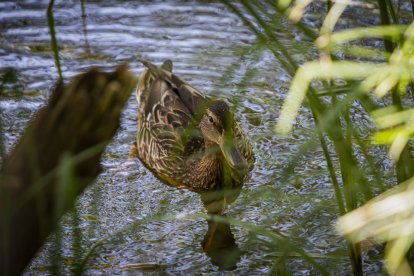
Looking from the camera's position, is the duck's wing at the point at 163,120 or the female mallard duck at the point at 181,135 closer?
the female mallard duck at the point at 181,135

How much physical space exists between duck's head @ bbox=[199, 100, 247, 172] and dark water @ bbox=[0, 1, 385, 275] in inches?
6.5

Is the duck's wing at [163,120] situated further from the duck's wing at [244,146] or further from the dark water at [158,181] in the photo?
the duck's wing at [244,146]

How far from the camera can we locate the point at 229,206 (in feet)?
17.8

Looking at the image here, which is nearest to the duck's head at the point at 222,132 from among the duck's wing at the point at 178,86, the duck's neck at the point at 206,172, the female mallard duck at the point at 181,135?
the female mallard duck at the point at 181,135

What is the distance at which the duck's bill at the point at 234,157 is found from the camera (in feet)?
19.1

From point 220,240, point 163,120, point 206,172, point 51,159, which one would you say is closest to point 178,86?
point 163,120

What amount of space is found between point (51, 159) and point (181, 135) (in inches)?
146

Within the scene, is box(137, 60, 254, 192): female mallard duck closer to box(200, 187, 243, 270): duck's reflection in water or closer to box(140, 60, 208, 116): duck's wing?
box(140, 60, 208, 116): duck's wing

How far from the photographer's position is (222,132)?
6.38 metres

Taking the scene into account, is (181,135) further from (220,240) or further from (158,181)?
(220,240)

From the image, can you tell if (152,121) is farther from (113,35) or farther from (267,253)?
(267,253)

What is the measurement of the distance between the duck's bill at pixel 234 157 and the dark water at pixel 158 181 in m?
0.23

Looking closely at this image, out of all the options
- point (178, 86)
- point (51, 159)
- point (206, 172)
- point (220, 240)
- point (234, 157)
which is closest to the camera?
point (51, 159)

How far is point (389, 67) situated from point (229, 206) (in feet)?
9.98
